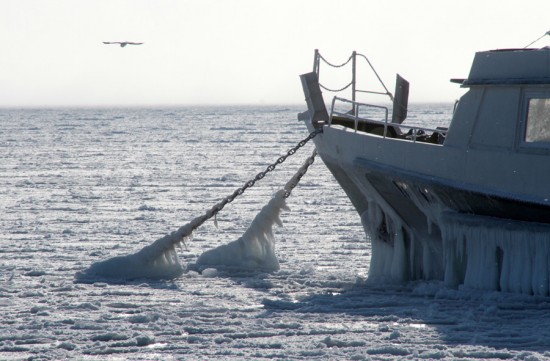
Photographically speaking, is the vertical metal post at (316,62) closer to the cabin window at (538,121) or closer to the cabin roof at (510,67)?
the cabin roof at (510,67)

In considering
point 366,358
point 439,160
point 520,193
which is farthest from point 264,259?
point 366,358

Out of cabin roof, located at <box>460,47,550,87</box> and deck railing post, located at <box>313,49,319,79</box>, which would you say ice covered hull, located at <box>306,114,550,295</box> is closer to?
deck railing post, located at <box>313,49,319,79</box>

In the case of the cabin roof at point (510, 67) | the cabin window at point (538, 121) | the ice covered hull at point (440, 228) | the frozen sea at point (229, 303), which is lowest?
the frozen sea at point (229, 303)

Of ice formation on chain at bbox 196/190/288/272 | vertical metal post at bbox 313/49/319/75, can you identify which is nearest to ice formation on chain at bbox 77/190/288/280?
ice formation on chain at bbox 196/190/288/272

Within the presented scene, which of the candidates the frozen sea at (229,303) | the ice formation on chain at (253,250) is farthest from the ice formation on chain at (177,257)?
the frozen sea at (229,303)

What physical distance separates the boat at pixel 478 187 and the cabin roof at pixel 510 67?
1 centimetres

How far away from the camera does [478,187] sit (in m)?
12.0

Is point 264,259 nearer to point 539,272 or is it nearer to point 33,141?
point 539,272

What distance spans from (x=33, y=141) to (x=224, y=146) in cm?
1230

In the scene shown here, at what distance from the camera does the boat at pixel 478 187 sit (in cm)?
1177

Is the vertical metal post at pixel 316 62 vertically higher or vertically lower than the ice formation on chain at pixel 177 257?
higher

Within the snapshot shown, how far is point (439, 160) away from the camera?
1248 cm

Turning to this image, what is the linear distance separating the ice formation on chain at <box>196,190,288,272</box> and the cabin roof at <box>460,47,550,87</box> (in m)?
3.98

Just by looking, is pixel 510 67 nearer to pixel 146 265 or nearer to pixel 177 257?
pixel 177 257
